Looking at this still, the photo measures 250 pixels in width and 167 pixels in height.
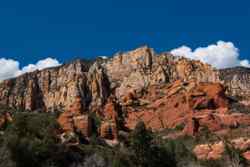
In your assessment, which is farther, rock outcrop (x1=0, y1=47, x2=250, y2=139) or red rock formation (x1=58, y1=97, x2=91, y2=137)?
rock outcrop (x1=0, y1=47, x2=250, y2=139)

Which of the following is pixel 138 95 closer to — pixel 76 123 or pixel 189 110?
pixel 189 110

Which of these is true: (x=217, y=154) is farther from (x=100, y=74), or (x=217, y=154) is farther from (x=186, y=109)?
(x=100, y=74)

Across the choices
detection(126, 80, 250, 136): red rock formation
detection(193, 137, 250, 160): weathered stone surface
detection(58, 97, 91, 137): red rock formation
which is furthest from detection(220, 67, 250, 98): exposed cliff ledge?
detection(58, 97, 91, 137): red rock formation

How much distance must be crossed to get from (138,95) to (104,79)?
31922 mm

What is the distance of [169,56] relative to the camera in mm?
166750

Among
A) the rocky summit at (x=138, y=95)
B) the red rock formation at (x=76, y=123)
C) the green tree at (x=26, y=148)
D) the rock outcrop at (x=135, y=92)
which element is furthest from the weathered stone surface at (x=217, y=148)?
the green tree at (x=26, y=148)

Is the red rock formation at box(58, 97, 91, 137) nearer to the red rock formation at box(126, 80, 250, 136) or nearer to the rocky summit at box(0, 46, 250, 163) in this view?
the rocky summit at box(0, 46, 250, 163)

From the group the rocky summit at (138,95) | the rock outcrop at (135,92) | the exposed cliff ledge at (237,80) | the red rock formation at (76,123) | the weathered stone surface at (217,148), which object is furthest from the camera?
the exposed cliff ledge at (237,80)

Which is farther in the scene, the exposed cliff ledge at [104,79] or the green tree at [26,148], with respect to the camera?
the exposed cliff ledge at [104,79]

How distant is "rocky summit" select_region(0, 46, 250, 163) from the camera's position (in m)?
105

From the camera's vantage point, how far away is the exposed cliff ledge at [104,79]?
507ft

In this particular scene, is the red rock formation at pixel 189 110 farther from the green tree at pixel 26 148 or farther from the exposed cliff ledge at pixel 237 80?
the green tree at pixel 26 148

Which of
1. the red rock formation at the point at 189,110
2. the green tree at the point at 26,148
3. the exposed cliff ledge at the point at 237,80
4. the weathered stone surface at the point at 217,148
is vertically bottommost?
the weathered stone surface at the point at 217,148

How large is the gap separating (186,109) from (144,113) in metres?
12.3
